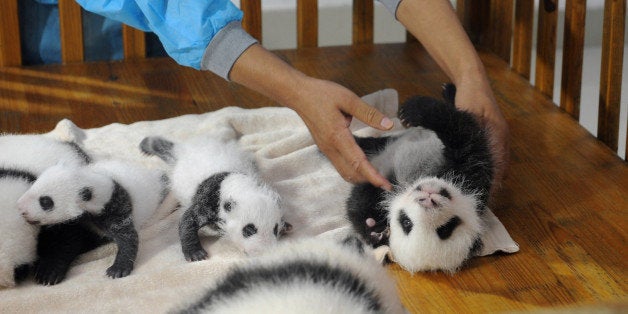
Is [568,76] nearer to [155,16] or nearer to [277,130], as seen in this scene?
[277,130]

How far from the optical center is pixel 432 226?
179 cm

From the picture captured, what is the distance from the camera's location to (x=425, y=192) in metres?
1.85

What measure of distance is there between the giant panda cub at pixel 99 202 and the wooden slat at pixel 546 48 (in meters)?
1.33

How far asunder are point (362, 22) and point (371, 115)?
1.27 metres

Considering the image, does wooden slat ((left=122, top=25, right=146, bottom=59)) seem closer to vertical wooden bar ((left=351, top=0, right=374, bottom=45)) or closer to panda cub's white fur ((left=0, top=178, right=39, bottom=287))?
vertical wooden bar ((left=351, top=0, right=374, bottom=45))

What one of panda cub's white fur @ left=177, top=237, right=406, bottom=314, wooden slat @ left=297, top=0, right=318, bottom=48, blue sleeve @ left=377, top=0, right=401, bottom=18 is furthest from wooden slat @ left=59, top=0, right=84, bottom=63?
panda cub's white fur @ left=177, top=237, right=406, bottom=314

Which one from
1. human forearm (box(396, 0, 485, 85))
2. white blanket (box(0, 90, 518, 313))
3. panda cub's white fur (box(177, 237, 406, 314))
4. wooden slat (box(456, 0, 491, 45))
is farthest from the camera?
wooden slat (box(456, 0, 491, 45))

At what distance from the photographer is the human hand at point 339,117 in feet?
6.31

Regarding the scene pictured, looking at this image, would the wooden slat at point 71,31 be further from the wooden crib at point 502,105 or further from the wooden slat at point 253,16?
the wooden slat at point 253,16

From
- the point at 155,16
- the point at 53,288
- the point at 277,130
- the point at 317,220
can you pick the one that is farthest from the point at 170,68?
the point at 53,288

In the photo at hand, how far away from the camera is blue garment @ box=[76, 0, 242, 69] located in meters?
2.04

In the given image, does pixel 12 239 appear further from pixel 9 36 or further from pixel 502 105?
pixel 502 105

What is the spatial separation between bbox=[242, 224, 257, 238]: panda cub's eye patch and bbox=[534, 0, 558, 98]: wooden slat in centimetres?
128

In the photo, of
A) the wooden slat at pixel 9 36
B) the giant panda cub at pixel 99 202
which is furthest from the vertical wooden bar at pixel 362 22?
the giant panda cub at pixel 99 202
